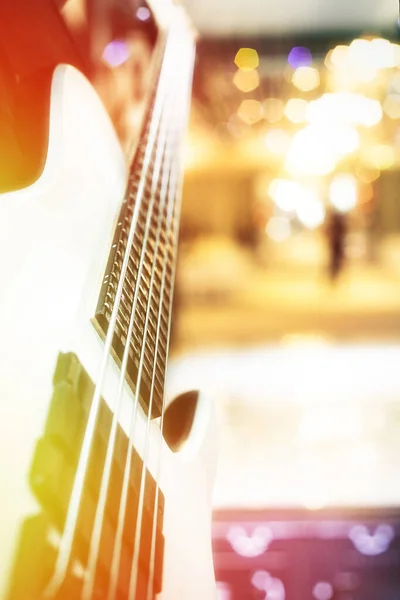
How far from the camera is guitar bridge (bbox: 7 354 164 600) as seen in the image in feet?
0.76

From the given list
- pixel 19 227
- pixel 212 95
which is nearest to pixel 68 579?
pixel 19 227

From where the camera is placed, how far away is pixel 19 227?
33 cm

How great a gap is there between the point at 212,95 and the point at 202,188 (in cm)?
47

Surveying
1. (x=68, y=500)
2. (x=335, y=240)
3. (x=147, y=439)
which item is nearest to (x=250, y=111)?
(x=335, y=240)

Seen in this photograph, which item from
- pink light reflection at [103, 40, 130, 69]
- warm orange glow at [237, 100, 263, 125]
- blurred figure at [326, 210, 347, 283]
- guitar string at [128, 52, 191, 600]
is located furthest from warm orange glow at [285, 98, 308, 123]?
guitar string at [128, 52, 191, 600]

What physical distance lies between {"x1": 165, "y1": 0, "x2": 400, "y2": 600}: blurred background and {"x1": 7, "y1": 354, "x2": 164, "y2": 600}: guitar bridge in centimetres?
44

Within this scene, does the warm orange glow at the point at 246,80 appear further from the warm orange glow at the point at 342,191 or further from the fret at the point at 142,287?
the fret at the point at 142,287

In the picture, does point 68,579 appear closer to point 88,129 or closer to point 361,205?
point 88,129

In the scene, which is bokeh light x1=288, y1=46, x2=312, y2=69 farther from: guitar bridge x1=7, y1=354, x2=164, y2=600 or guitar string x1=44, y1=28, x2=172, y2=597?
guitar bridge x1=7, y1=354, x2=164, y2=600

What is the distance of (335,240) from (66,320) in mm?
1800

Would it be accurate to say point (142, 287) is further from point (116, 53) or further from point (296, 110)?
point (296, 110)

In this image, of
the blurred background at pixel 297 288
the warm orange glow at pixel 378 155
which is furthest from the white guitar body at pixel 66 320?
the warm orange glow at pixel 378 155

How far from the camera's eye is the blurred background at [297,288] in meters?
0.72

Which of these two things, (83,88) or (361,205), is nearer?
(83,88)
